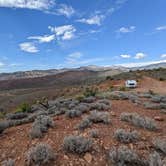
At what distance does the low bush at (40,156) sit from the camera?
5.35 metres

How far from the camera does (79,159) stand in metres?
5.57

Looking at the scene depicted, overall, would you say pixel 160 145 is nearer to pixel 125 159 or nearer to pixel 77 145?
pixel 125 159

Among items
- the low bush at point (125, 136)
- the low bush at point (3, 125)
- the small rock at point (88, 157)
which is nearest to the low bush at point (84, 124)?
the low bush at point (125, 136)

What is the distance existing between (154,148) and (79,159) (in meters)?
1.89

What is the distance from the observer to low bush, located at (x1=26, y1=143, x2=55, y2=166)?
5352 mm

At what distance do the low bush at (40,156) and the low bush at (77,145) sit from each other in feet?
1.46

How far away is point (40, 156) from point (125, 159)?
180cm

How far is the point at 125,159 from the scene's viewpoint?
17.3 ft

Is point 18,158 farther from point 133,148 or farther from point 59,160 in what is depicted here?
point 133,148

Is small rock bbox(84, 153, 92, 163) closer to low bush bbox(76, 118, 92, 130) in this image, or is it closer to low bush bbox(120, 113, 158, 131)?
low bush bbox(76, 118, 92, 130)

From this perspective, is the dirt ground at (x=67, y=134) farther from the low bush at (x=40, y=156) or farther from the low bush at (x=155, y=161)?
the low bush at (x=155, y=161)

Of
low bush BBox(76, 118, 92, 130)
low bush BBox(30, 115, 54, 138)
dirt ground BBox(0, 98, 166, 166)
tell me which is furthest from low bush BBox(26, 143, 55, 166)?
low bush BBox(76, 118, 92, 130)

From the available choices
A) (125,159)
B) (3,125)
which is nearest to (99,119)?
(125,159)

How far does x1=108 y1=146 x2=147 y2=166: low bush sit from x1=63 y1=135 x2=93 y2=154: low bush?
623 millimetres
